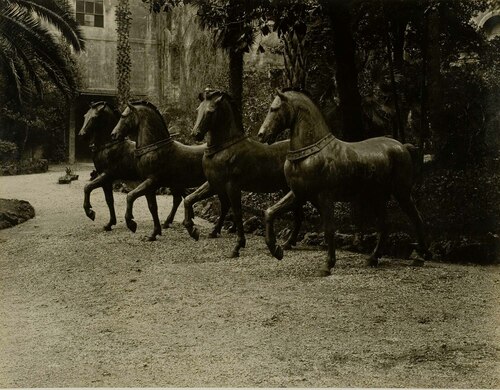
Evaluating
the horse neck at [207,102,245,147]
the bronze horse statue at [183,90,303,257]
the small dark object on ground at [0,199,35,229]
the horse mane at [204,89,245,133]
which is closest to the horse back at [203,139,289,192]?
the bronze horse statue at [183,90,303,257]

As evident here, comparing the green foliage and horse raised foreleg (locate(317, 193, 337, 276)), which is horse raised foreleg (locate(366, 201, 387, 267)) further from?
the green foliage

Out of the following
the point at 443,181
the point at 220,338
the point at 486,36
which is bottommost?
the point at 220,338

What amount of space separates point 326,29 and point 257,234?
4.11 m

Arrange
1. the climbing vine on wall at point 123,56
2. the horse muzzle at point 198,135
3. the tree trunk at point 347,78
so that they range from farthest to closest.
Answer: the climbing vine on wall at point 123,56 → the tree trunk at point 347,78 → the horse muzzle at point 198,135

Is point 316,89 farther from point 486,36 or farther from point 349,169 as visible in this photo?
point 349,169

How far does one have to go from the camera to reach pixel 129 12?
20078mm

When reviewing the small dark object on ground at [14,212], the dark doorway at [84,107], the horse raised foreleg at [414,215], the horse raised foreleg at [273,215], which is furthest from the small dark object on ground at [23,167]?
the horse raised foreleg at [414,215]

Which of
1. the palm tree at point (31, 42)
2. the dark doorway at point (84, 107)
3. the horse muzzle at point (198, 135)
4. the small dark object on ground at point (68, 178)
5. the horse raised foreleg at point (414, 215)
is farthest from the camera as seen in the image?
the dark doorway at point (84, 107)

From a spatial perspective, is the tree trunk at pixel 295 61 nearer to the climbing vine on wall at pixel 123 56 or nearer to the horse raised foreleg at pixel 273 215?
the horse raised foreleg at pixel 273 215

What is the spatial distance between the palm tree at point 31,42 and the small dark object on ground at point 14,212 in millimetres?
1861

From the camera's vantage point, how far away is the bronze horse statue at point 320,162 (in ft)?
21.6

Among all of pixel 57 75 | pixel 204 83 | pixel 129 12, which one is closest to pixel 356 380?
pixel 57 75

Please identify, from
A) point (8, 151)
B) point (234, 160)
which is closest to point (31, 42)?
point (234, 160)

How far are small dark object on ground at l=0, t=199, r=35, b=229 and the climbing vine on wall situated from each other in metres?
7.97
